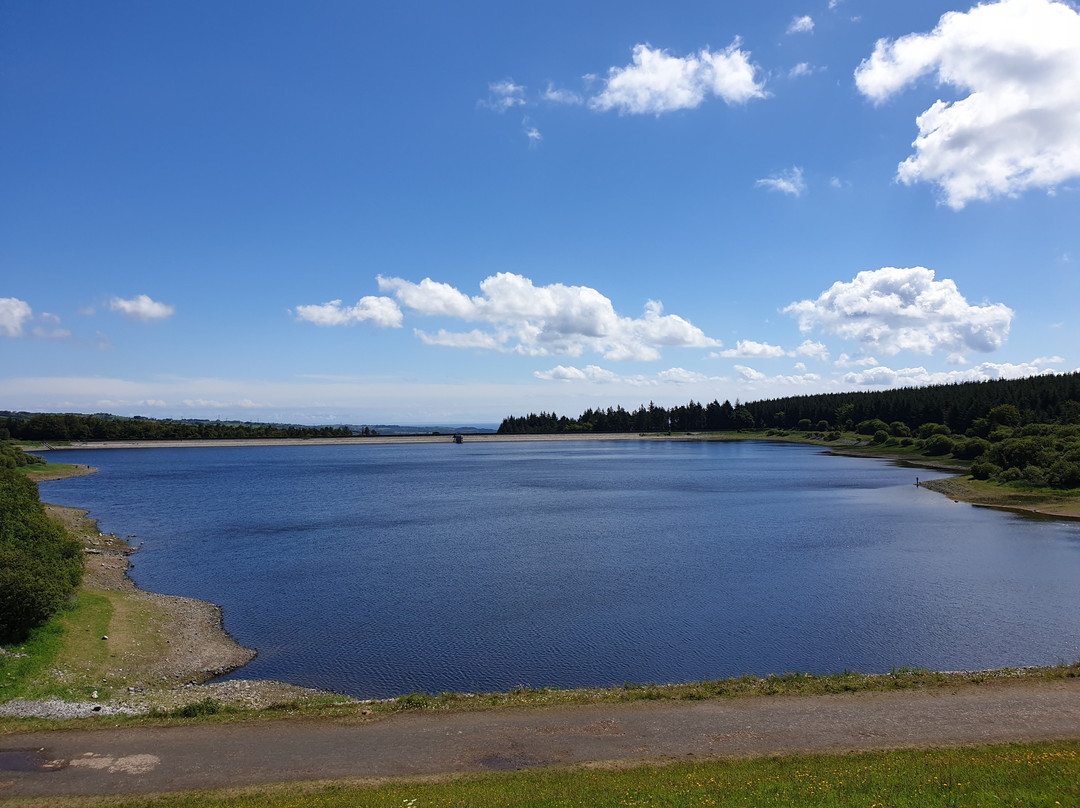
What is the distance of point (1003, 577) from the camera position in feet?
120

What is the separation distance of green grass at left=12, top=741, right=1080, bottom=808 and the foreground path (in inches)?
28.0

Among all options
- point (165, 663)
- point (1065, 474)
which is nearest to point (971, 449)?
point (1065, 474)

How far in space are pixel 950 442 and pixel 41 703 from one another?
137168mm

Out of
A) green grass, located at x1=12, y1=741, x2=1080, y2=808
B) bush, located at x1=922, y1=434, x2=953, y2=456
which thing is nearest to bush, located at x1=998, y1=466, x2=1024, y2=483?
bush, located at x1=922, y1=434, x2=953, y2=456

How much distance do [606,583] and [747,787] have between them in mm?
24342

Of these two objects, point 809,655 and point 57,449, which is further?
point 57,449

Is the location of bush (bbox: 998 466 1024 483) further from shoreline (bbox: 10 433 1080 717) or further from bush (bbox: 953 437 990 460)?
shoreline (bbox: 10 433 1080 717)

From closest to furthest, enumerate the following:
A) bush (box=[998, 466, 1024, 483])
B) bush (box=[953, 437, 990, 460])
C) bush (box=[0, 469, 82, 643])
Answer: bush (box=[0, 469, 82, 643]), bush (box=[998, 466, 1024, 483]), bush (box=[953, 437, 990, 460])

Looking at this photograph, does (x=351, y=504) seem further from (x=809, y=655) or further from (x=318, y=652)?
(x=809, y=655)

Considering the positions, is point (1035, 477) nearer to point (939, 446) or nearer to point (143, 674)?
point (939, 446)

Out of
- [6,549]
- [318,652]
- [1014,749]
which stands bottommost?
[318,652]

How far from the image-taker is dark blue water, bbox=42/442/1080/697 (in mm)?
25234

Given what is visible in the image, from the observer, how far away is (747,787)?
493 inches

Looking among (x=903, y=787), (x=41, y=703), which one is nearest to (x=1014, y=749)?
(x=903, y=787)
